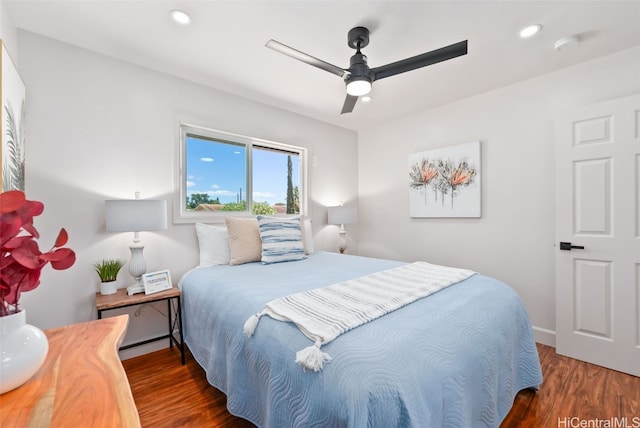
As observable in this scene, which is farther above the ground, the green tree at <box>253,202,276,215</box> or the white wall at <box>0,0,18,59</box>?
the white wall at <box>0,0,18,59</box>

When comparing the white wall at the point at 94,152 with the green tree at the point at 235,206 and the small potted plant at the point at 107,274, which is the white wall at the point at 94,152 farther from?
the green tree at the point at 235,206

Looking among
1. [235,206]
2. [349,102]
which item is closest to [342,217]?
[235,206]

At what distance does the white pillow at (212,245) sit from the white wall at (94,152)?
0.14m

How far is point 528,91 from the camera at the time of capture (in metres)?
2.72

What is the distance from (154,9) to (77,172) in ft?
4.46

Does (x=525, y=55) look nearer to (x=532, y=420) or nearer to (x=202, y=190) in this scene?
(x=532, y=420)

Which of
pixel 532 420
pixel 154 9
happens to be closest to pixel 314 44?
pixel 154 9

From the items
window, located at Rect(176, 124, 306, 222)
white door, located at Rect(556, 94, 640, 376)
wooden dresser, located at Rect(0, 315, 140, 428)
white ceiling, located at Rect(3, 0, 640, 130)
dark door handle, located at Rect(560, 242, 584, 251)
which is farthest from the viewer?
window, located at Rect(176, 124, 306, 222)

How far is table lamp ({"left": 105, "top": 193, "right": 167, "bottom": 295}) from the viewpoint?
2021mm

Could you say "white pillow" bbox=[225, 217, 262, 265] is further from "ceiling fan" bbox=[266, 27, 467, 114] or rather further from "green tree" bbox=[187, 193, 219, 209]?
"ceiling fan" bbox=[266, 27, 467, 114]

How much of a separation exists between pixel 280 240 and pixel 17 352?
6.58 ft

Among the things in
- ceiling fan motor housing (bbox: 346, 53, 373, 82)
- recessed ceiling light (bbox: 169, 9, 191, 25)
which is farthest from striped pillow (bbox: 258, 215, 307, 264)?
recessed ceiling light (bbox: 169, 9, 191, 25)

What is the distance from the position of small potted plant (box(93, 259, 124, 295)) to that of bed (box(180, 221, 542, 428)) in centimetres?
72

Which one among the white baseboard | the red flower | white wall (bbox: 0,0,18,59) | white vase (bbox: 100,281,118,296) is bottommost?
the white baseboard
